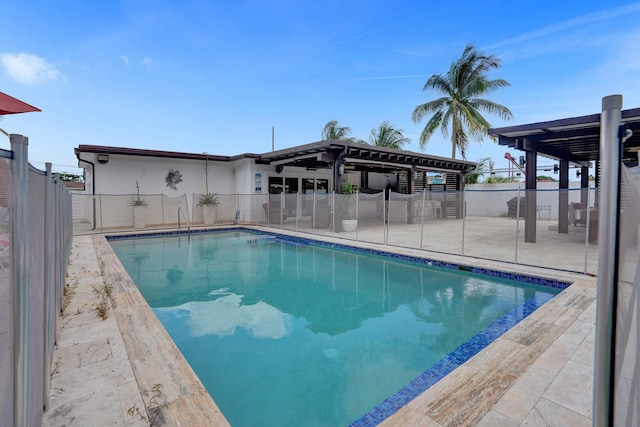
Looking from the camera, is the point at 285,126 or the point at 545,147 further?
the point at 285,126

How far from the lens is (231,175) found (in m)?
15.9

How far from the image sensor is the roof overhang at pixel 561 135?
708 cm

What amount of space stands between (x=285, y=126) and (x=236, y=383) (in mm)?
29320

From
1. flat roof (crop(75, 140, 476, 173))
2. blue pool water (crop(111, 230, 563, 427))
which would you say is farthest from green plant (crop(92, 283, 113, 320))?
flat roof (crop(75, 140, 476, 173))

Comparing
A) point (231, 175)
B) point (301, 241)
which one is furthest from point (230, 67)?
point (301, 241)

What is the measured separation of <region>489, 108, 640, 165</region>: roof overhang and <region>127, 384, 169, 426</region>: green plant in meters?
8.23

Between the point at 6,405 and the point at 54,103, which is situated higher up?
the point at 54,103

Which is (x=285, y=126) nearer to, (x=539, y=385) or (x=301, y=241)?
(x=301, y=241)

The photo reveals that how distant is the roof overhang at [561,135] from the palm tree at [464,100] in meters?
8.47

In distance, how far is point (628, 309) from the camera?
109 centimetres

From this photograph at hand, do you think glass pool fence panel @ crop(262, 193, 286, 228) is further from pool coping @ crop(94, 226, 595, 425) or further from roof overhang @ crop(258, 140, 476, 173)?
pool coping @ crop(94, 226, 595, 425)

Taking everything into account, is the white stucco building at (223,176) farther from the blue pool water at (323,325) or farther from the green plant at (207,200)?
the blue pool water at (323,325)

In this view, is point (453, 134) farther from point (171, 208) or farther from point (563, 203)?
point (171, 208)

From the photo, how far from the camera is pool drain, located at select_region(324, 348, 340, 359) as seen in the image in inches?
137
